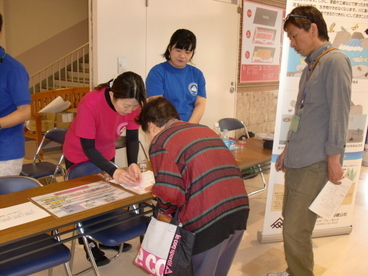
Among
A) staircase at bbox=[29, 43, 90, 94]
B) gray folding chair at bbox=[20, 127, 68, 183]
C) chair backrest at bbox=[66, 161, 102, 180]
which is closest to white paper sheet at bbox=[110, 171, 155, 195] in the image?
chair backrest at bbox=[66, 161, 102, 180]

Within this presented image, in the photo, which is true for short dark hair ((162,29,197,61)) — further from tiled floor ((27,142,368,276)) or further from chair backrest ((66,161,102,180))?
tiled floor ((27,142,368,276))

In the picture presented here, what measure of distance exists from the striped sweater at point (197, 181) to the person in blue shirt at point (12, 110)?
3.49ft

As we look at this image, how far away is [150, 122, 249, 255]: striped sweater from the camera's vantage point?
4.75 feet

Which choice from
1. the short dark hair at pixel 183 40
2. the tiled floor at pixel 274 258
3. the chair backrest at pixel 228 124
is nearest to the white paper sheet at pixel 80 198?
the tiled floor at pixel 274 258

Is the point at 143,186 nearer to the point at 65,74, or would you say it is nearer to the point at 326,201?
the point at 326,201

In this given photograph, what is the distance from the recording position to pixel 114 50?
3.76m

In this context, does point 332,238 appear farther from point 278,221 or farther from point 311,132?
point 311,132

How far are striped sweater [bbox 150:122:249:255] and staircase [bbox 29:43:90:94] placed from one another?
20.7 ft

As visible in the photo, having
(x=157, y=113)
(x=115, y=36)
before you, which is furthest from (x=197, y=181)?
(x=115, y=36)

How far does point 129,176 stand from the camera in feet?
7.00

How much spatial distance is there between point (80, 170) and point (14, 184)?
43cm

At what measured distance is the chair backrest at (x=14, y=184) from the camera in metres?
2.04

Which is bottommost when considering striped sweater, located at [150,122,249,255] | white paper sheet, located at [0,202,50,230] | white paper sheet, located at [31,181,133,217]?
white paper sheet, located at [0,202,50,230]

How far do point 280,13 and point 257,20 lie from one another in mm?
664
